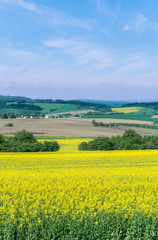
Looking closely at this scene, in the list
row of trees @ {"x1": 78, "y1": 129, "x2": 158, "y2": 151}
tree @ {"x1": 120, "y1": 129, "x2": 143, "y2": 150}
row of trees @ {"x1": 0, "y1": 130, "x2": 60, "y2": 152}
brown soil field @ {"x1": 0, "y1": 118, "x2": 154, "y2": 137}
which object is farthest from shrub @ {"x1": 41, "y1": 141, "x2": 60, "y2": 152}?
brown soil field @ {"x1": 0, "y1": 118, "x2": 154, "y2": 137}

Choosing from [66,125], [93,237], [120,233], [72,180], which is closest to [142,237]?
[120,233]

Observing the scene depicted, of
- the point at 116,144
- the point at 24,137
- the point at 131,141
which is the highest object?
the point at 24,137

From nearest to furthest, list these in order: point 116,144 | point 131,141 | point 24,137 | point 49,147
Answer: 1. point 49,147
2. point 24,137
3. point 116,144
4. point 131,141

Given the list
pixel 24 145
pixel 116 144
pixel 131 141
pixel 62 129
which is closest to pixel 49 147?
pixel 24 145

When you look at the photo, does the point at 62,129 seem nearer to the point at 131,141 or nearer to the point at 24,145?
the point at 131,141

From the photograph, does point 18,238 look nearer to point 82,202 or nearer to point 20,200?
point 20,200

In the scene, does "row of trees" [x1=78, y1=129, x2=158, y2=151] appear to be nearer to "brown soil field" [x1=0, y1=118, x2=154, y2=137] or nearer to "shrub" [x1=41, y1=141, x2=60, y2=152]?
"shrub" [x1=41, y1=141, x2=60, y2=152]

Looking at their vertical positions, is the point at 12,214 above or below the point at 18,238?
above

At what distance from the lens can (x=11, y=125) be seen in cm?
8875

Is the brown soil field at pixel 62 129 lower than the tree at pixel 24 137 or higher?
lower

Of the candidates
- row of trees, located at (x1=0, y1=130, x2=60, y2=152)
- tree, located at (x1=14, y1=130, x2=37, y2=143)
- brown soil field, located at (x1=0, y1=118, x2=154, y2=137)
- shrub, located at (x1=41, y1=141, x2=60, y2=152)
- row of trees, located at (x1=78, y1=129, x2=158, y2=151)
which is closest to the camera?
row of trees, located at (x1=0, y1=130, x2=60, y2=152)

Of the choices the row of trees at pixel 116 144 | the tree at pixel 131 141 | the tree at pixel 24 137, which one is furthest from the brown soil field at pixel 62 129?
the tree at pixel 24 137

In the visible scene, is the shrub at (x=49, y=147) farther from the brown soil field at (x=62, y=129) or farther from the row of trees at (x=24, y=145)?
the brown soil field at (x=62, y=129)

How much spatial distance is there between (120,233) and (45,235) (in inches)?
111
